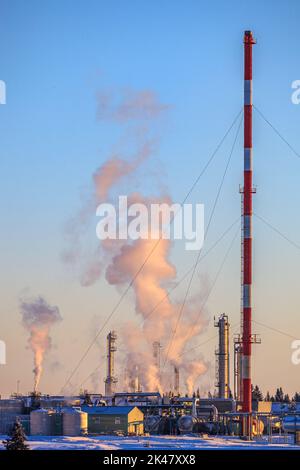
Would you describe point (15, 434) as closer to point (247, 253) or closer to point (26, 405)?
point (247, 253)

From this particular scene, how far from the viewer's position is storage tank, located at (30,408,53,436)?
251 ft

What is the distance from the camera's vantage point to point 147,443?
6397 centimetres

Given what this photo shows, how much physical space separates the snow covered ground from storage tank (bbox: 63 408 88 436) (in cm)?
324

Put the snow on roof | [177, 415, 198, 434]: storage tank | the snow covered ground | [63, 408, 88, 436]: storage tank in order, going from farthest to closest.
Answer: the snow on roof
[177, 415, 198, 434]: storage tank
[63, 408, 88, 436]: storage tank
the snow covered ground

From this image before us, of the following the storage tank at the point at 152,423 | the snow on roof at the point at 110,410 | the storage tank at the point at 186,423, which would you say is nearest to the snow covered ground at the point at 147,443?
the storage tank at the point at 186,423

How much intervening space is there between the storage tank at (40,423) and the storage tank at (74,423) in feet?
3.54

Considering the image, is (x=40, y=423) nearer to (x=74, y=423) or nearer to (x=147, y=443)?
(x=74, y=423)

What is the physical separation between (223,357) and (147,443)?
28257mm

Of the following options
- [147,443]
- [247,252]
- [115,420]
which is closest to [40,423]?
[115,420]

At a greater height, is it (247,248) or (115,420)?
(247,248)

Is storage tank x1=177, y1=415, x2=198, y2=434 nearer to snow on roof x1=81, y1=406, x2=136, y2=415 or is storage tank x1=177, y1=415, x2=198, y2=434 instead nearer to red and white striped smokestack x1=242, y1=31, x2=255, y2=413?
snow on roof x1=81, y1=406, x2=136, y2=415

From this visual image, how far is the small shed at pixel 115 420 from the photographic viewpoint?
257ft

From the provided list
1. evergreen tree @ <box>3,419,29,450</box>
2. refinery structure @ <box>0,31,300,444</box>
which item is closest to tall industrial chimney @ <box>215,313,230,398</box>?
refinery structure @ <box>0,31,300,444</box>
